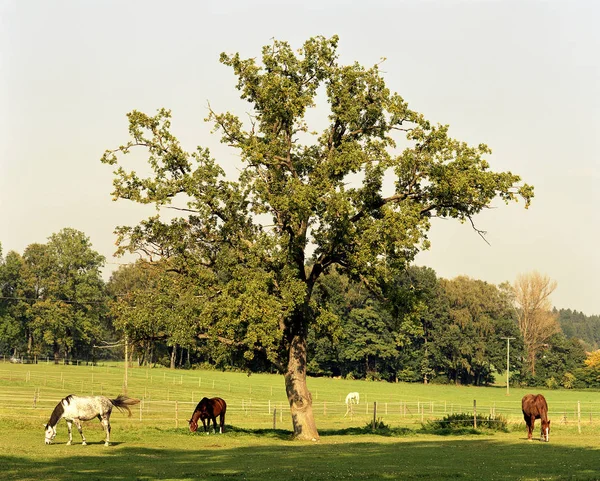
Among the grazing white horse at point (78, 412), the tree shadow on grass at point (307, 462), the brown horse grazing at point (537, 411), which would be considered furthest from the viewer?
the brown horse grazing at point (537, 411)

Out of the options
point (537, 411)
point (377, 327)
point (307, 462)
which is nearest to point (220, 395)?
point (377, 327)

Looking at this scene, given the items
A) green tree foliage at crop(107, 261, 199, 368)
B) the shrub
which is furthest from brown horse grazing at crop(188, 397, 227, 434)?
the shrub

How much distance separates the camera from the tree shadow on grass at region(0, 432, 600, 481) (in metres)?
20.6

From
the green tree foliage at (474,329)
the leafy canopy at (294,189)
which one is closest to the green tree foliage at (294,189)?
the leafy canopy at (294,189)

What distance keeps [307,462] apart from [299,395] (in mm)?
11379

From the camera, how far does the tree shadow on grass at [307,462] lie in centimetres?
2058

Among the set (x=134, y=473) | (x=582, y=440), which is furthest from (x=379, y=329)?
(x=134, y=473)

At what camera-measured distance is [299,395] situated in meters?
35.9

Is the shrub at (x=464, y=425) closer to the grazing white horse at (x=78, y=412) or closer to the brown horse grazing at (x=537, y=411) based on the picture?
the brown horse grazing at (x=537, y=411)

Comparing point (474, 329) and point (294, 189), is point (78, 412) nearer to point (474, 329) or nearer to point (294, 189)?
point (294, 189)

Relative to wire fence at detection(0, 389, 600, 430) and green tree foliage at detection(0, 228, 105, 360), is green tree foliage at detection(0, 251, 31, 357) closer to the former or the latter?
green tree foliage at detection(0, 228, 105, 360)

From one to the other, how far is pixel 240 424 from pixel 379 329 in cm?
7235

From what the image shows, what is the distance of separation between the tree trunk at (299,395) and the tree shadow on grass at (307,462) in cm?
244

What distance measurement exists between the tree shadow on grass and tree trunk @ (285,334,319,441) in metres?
2.44
